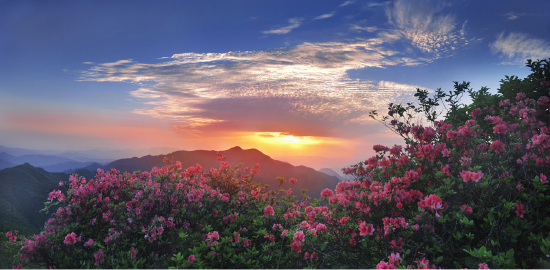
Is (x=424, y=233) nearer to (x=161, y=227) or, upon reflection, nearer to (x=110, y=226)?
(x=161, y=227)

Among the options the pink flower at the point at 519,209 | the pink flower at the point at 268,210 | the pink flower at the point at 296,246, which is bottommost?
the pink flower at the point at 296,246

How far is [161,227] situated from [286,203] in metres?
3.13

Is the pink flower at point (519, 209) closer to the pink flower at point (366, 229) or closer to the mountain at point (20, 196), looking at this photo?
the pink flower at point (366, 229)

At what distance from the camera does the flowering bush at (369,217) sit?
3887 millimetres

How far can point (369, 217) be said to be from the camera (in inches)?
174

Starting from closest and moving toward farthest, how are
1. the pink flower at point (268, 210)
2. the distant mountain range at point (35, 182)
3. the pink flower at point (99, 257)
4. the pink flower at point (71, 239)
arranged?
the pink flower at point (99, 257) → the pink flower at point (71, 239) → the pink flower at point (268, 210) → the distant mountain range at point (35, 182)

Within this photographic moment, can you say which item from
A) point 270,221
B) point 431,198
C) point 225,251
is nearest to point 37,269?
point 225,251

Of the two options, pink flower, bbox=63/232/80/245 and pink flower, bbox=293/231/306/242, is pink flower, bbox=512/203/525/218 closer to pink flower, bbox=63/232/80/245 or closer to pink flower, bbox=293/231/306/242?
pink flower, bbox=293/231/306/242

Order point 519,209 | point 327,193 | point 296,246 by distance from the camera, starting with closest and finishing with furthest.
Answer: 1. point 519,209
2. point 296,246
3. point 327,193

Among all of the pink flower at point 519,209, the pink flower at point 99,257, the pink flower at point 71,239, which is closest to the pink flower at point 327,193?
the pink flower at point 519,209

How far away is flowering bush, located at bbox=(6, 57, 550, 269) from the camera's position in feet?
12.8

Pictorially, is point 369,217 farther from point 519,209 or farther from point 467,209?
point 519,209

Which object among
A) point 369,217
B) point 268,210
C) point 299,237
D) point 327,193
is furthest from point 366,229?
point 268,210

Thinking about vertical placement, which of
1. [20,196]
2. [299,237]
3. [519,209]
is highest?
[519,209]
